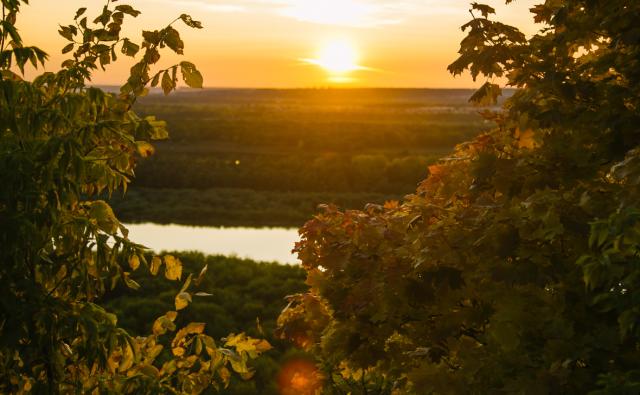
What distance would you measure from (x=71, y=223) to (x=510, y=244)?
3.20m

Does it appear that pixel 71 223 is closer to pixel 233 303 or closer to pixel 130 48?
pixel 130 48

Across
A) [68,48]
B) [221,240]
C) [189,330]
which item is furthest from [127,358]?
[221,240]

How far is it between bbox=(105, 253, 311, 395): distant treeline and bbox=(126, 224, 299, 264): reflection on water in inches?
478

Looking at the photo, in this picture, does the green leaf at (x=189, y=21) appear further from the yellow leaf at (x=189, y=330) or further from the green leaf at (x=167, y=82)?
the yellow leaf at (x=189, y=330)

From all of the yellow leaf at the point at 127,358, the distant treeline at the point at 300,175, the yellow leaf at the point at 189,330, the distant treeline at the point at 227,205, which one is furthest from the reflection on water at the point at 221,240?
the yellow leaf at the point at 127,358

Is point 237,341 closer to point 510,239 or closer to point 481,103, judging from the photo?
point 510,239

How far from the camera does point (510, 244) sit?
578 cm

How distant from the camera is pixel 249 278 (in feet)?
94.1

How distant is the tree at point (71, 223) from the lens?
15.0 feet

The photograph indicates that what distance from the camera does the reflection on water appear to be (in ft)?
147

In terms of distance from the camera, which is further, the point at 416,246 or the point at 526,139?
the point at 526,139

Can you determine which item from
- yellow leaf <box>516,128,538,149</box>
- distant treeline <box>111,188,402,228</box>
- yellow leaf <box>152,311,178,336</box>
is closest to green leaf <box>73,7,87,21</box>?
yellow leaf <box>152,311,178,336</box>

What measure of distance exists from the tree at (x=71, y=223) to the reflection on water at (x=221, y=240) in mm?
36234

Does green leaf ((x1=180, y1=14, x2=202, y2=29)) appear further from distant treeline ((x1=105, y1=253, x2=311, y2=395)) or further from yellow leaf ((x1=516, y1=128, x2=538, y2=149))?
distant treeline ((x1=105, y1=253, x2=311, y2=395))
